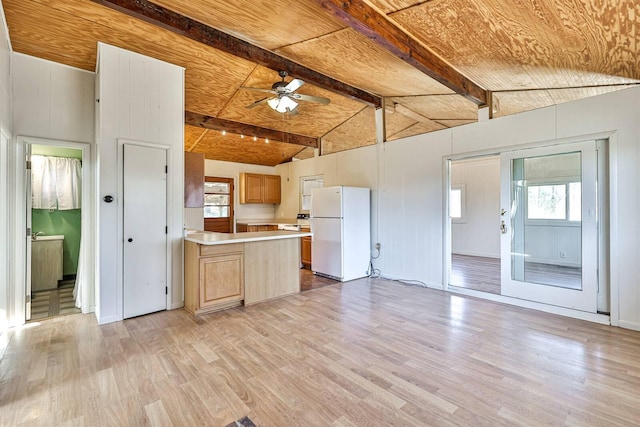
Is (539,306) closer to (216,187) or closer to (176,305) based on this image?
(176,305)

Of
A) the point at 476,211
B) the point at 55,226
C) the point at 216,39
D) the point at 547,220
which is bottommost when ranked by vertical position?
the point at 55,226

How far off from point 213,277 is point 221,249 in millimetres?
345

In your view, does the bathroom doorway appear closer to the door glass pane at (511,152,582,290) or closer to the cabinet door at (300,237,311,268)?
the cabinet door at (300,237,311,268)

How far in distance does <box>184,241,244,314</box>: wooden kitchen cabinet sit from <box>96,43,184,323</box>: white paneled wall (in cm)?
29

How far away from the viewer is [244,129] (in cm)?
614

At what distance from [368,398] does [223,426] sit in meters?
0.92

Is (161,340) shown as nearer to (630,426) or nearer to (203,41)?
(203,41)

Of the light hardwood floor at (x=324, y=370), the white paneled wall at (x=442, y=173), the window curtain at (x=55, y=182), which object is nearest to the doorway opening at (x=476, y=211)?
the white paneled wall at (x=442, y=173)

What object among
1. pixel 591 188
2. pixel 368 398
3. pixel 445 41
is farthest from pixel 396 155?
pixel 368 398

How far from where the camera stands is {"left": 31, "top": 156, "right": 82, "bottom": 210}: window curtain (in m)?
4.69

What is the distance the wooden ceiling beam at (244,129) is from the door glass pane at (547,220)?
14.4 feet

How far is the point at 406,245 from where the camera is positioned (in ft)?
16.5

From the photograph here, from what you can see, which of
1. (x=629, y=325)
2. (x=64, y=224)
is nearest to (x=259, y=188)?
(x=64, y=224)

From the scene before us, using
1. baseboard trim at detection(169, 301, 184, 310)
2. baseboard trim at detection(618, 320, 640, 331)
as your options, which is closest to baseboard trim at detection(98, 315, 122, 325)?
baseboard trim at detection(169, 301, 184, 310)
